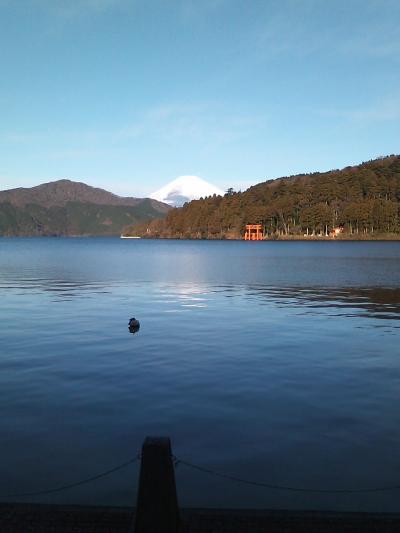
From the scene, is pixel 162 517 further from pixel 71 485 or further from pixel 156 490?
pixel 71 485

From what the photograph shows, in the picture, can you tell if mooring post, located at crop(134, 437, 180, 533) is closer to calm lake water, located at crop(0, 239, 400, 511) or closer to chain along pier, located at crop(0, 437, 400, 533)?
chain along pier, located at crop(0, 437, 400, 533)

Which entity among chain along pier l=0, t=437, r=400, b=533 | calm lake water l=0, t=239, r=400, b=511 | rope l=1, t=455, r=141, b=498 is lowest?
calm lake water l=0, t=239, r=400, b=511

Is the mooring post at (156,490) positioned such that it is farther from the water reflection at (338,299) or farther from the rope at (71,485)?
the water reflection at (338,299)

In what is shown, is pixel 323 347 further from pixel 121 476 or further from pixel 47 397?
pixel 121 476

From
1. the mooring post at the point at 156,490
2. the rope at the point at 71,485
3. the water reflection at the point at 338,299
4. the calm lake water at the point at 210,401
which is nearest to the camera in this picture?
the mooring post at the point at 156,490

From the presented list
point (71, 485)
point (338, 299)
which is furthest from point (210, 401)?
point (338, 299)

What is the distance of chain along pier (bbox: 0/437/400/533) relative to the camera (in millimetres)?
6289

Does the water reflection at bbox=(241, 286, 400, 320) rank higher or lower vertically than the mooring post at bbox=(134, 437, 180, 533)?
lower

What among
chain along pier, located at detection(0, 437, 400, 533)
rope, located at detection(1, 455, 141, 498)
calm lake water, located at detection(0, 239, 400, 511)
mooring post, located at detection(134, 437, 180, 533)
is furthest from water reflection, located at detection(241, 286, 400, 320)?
mooring post, located at detection(134, 437, 180, 533)

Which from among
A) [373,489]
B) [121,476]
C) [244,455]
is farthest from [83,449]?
[373,489]

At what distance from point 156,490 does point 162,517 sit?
352mm

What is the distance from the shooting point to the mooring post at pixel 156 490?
6.27 m

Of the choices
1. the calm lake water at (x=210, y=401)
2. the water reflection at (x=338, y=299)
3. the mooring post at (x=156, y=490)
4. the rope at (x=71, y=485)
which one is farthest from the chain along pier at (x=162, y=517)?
the water reflection at (x=338, y=299)

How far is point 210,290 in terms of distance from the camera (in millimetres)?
52188
